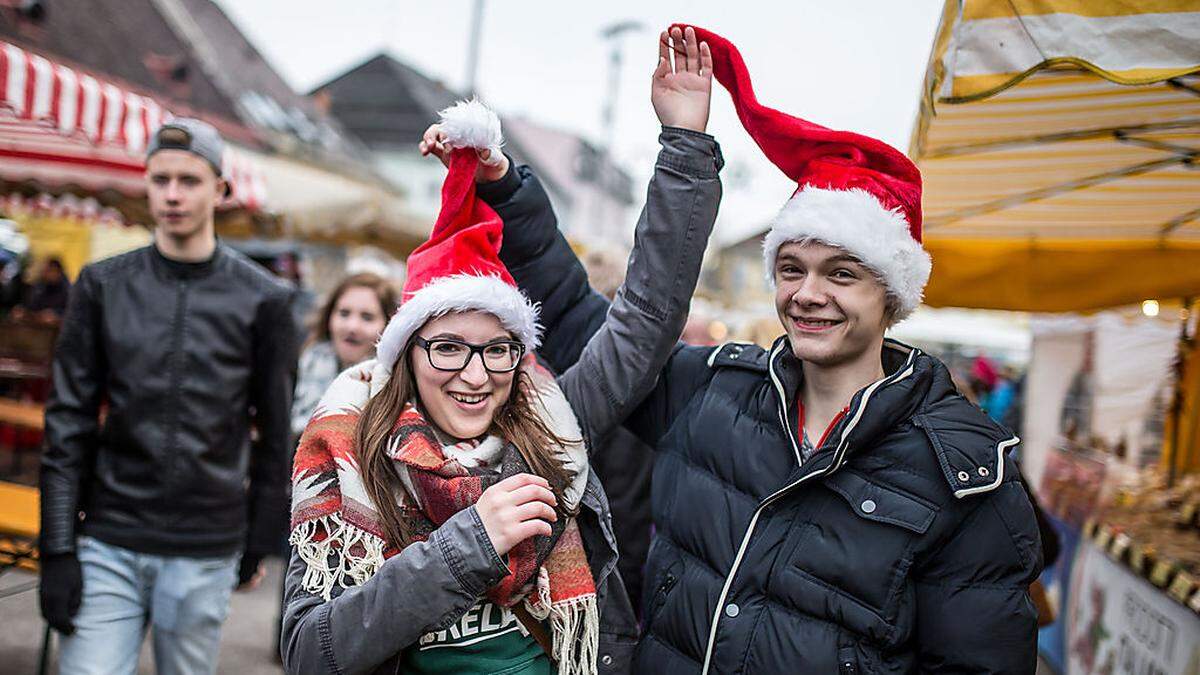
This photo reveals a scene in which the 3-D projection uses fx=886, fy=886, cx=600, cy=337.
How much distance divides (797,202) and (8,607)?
509 centimetres

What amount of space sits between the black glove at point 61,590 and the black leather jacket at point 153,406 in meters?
0.04

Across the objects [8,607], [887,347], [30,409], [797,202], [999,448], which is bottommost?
[8,607]

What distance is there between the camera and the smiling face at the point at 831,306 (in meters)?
1.89

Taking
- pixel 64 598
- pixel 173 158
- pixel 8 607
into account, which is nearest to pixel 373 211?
pixel 8 607

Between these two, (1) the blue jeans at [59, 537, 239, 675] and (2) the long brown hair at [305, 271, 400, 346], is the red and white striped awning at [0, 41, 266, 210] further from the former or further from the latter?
(1) the blue jeans at [59, 537, 239, 675]

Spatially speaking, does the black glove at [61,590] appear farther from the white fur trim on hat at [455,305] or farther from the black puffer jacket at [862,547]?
the black puffer jacket at [862,547]

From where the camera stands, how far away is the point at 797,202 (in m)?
1.97

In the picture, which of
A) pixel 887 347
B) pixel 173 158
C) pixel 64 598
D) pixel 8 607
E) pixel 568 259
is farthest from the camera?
pixel 8 607

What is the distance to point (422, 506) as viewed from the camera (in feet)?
5.91

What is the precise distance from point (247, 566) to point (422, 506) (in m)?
1.58

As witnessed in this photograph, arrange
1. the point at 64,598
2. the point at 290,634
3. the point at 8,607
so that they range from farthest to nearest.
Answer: the point at 8,607, the point at 64,598, the point at 290,634

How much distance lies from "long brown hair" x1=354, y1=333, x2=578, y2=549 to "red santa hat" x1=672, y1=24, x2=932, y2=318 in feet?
2.17

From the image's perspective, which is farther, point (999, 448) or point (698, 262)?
point (698, 262)

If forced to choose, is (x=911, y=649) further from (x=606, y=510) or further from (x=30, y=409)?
(x=30, y=409)
